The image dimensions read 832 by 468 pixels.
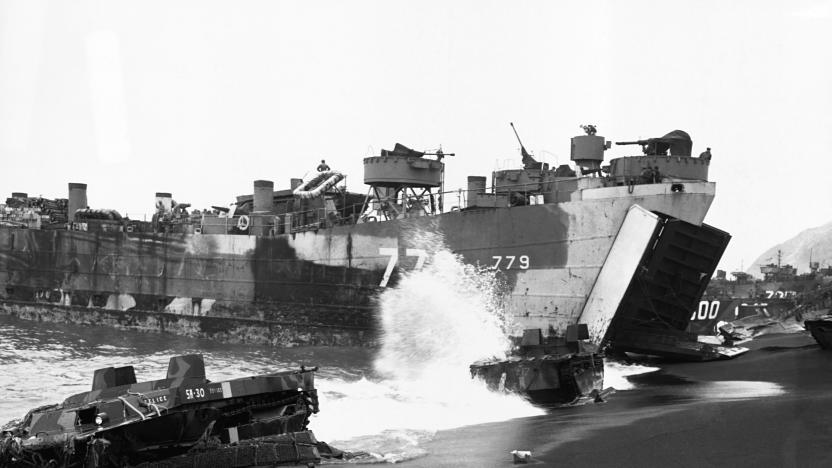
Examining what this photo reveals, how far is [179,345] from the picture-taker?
35.2 meters

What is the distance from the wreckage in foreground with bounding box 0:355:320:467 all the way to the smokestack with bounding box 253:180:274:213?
23896 millimetres

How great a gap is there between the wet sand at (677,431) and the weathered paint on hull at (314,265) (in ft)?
21.6

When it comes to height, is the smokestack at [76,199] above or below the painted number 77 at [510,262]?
above

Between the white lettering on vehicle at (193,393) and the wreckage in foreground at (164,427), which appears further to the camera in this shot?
the white lettering on vehicle at (193,393)

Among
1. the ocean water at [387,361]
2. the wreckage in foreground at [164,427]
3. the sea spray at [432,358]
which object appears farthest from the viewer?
the ocean water at [387,361]

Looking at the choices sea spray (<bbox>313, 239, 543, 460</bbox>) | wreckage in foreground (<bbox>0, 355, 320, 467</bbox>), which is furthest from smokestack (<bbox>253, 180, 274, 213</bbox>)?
wreckage in foreground (<bbox>0, 355, 320, 467</bbox>)

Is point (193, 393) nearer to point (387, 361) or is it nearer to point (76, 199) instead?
point (387, 361)

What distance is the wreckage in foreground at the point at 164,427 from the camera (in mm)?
12562

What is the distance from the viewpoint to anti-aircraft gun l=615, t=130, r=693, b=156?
98.2ft

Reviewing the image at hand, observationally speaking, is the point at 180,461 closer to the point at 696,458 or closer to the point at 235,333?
the point at 696,458

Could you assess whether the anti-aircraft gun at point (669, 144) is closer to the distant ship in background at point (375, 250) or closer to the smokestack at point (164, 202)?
the distant ship in background at point (375, 250)

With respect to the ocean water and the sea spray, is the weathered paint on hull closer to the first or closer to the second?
the sea spray

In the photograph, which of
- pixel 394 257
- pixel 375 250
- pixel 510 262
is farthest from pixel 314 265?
pixel 510 262

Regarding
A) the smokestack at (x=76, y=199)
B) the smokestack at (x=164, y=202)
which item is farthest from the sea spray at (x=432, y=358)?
the smokestack at (x=76, y=199)
